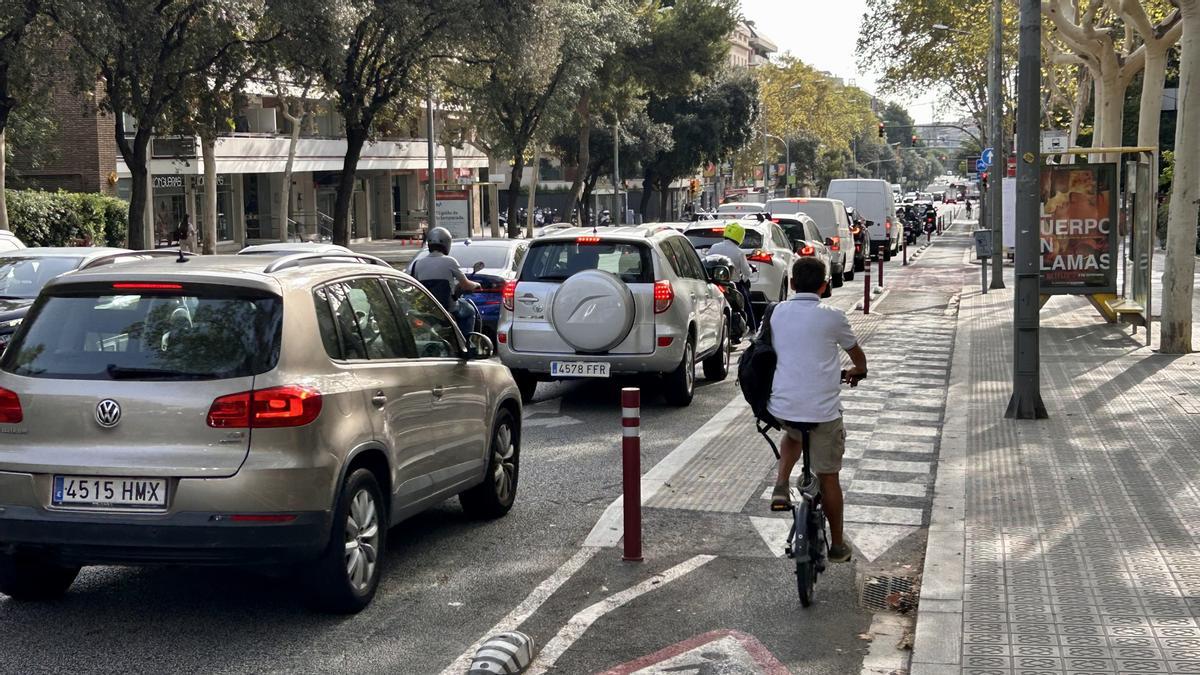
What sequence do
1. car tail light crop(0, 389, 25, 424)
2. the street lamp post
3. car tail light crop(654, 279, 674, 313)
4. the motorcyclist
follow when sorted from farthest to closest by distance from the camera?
the motorcyclist, car tail light crop(654, 279, 674, 313), the street lamp post, car tail light crop(0, 389, 25, 424)

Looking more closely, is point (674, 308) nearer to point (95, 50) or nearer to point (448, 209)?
point (95, 50)

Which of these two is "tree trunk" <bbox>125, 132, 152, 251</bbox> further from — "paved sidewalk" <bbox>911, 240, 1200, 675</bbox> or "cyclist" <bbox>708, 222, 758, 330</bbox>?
"paved sidewalk" <bbox>911, 240, 1200, 675</bbox>

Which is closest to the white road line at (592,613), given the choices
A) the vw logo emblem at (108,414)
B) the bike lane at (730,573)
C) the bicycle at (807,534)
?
the bike lane at (730,573)

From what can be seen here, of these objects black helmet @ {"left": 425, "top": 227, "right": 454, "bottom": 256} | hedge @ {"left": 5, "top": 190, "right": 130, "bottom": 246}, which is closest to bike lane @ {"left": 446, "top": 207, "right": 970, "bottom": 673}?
black helmet @ {"left": 425, "top": 227, "right": 454, "bottom": 256}

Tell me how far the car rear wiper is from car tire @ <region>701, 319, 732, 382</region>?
9.72 meters

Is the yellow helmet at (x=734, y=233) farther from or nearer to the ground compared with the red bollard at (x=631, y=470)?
farther from the ground

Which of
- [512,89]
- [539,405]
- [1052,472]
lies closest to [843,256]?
[512,89]

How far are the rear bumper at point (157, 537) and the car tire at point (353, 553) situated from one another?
0.20m

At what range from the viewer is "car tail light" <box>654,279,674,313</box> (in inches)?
504

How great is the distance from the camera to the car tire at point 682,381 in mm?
13188

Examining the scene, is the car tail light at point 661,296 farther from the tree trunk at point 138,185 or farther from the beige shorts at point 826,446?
the tree trunk at point 138,185

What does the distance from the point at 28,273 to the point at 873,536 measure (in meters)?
10.2

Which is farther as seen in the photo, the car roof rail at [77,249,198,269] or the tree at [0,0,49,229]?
the tree at [0,0,49,229]

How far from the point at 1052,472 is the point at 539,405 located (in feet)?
17.9
